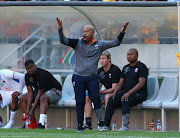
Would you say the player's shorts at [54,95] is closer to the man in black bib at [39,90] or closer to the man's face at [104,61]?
the man in black bib at [39,90]

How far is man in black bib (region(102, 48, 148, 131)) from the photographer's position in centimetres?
1101

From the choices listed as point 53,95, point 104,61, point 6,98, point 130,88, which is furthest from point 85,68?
point 6,98

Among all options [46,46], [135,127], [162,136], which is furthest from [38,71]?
[162,136]

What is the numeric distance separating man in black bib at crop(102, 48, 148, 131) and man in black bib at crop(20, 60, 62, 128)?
43.1 inches

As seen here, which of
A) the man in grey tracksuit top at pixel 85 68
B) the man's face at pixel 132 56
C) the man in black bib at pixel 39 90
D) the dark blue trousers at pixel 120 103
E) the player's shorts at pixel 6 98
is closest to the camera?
the man in grey tracksuit top at pixel 85 68

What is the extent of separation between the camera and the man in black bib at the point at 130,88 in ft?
36.1

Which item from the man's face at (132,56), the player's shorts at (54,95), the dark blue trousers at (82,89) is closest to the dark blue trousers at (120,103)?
the man's face at (132,56)

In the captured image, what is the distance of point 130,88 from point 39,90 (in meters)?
1.59

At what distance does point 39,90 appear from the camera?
11492 millimetres

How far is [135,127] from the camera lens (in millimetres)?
11898

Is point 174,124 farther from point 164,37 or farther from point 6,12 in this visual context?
point 6,12

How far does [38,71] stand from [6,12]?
151 centimetres

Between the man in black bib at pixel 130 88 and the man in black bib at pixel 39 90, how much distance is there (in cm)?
110

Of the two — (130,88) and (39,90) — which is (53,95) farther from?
(130,88)
